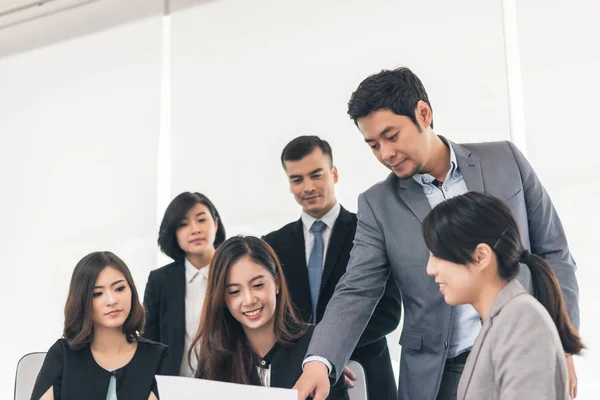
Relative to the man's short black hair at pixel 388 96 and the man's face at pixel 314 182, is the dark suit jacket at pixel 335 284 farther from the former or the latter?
the man's short black hair at pixel 388 96

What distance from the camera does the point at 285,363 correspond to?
2211mm

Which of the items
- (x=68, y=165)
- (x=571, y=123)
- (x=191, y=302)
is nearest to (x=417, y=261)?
(x=191, y=302)

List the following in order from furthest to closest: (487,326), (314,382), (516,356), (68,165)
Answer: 1. (68,165)
2. (314,382)
3. (487,326)
4. (516,356)

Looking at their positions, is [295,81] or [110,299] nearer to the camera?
[110,299]

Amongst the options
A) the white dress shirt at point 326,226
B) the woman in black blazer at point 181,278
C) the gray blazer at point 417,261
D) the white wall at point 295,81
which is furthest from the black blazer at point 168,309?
the gray blazer at point 417,261

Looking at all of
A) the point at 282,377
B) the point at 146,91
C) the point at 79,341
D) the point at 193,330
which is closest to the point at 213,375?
the point at 282,377

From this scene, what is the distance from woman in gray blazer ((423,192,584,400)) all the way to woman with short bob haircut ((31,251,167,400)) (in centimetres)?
119

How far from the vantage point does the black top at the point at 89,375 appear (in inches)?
93.0

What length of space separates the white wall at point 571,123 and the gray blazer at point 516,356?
5.38ft

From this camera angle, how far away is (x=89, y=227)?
179 inches

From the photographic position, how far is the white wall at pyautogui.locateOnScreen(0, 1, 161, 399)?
4.38 m

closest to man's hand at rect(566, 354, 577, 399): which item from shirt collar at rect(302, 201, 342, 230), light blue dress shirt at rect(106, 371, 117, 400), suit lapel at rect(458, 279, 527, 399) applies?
suit lapel at rect(458, 279, 527, 399)

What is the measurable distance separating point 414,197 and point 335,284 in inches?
30.8

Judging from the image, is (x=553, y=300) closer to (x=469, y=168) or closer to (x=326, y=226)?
(x=469, y=168)
